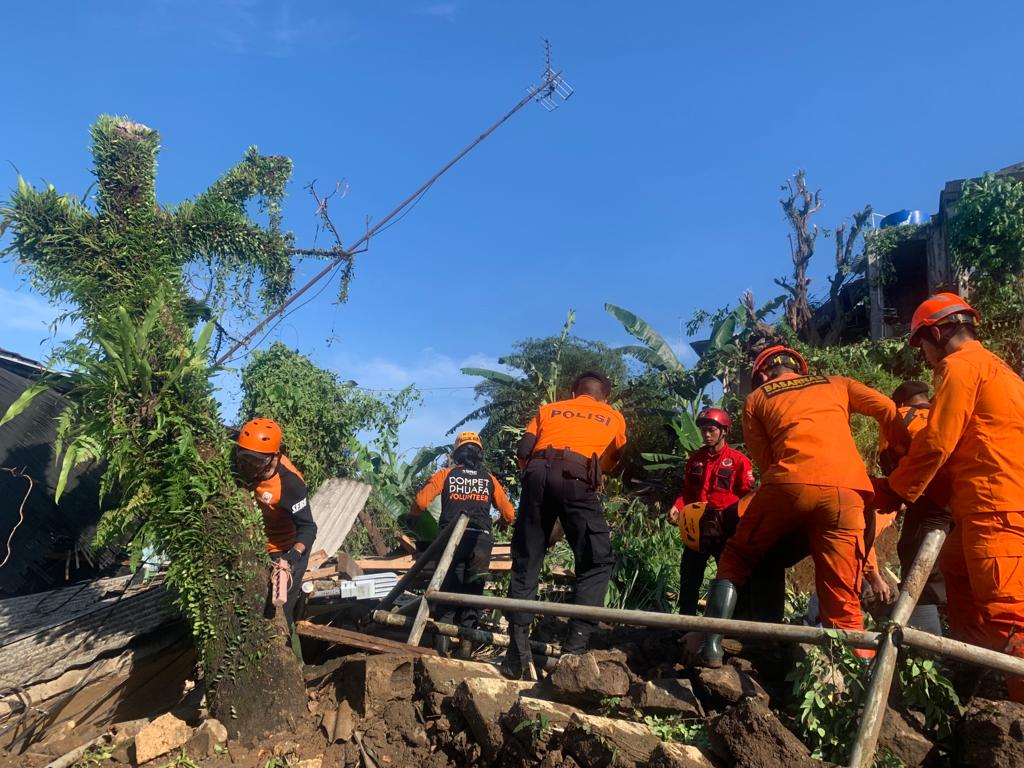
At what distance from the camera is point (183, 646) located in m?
6.73

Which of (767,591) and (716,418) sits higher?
(716,418)

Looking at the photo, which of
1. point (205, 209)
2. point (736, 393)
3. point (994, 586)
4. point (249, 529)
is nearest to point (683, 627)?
point (994, 586)

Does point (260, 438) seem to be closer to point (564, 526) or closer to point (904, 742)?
point (564, 526)

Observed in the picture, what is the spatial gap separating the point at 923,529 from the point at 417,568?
12.7 feet

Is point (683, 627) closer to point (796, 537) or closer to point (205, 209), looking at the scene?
point (796, 537)

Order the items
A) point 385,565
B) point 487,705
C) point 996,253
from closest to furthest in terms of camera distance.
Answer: point 487,705 < point 385,565 < point 996,253

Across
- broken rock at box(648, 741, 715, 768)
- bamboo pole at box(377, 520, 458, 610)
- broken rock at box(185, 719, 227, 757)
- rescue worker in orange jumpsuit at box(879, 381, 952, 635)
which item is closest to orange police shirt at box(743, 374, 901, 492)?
rescue worker in orange jumpsuit at box(879, 381, 952, 635)

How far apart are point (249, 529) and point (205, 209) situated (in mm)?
3874

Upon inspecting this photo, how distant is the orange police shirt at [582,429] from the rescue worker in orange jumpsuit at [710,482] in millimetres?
690

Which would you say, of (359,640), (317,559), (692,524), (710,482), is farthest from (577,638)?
(317,559)

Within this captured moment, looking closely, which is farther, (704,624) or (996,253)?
(996,253)

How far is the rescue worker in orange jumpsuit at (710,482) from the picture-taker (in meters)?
5.05

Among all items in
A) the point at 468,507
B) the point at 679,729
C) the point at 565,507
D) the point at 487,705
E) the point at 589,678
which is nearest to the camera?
the point at 679,729

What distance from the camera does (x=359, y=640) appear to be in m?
5.43
